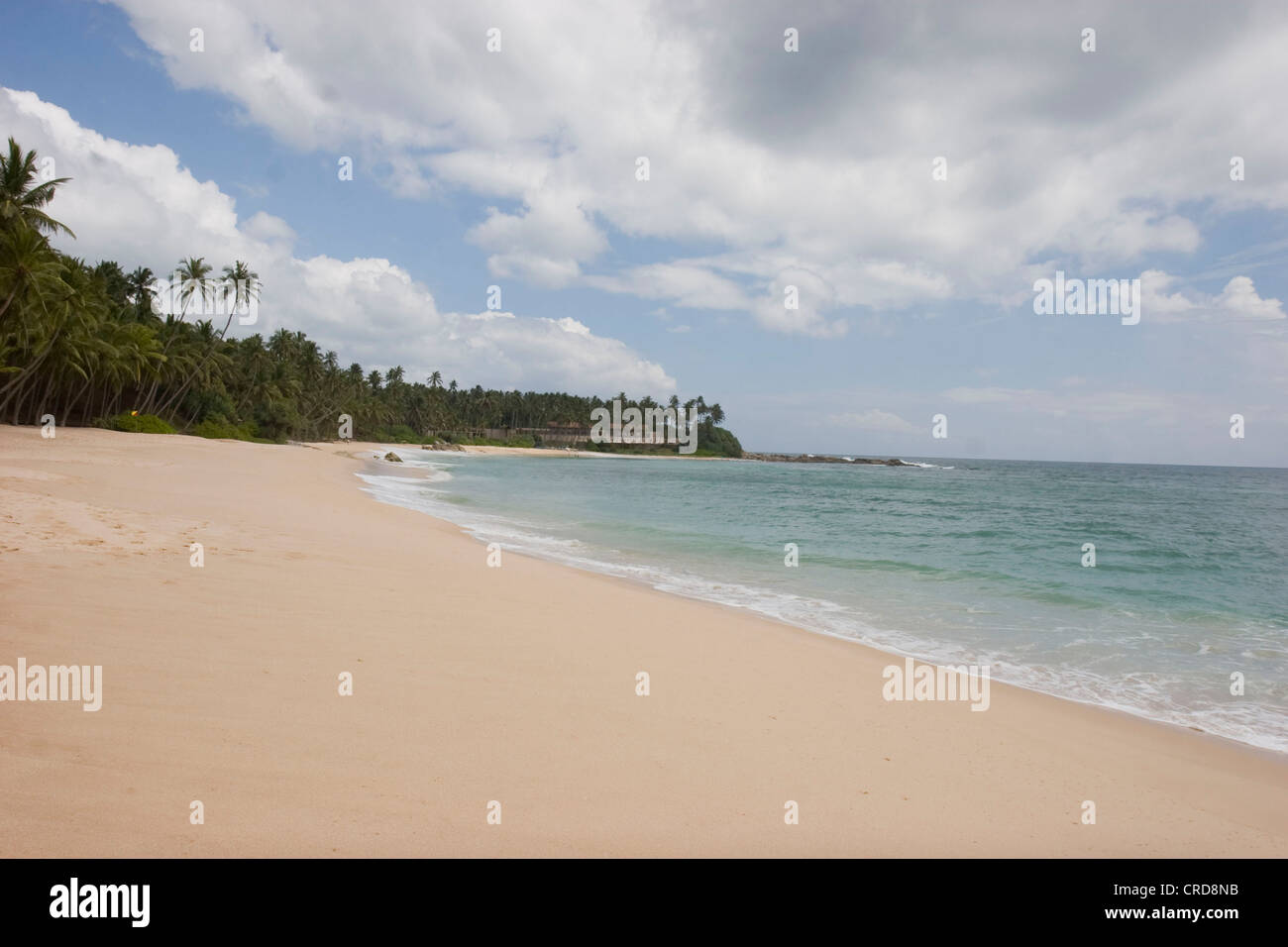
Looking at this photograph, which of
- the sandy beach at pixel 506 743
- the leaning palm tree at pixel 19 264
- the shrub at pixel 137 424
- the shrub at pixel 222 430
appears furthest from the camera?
the shrub at pixel 222 430

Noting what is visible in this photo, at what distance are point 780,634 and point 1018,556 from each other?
13.7 meters

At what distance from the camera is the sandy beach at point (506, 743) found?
10.3 feet

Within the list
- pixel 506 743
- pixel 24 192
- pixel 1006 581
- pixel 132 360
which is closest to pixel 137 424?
pixel 132 360

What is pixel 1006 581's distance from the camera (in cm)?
1497

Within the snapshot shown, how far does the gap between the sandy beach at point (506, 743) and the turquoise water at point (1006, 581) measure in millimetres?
1826

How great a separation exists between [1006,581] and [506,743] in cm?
1417

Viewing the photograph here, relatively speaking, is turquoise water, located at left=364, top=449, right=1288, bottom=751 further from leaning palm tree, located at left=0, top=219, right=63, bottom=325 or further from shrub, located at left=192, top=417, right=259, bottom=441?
shrub, located at left=192, top=417, right=259, bottom=441

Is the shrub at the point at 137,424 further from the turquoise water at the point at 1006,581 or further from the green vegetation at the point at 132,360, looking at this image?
the turquoise water at the point at 1006,581

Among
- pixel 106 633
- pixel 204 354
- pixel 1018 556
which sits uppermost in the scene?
pixel 204 354

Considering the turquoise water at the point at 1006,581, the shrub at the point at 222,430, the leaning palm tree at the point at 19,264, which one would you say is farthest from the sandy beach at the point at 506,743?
the shrub at the point at 222,430

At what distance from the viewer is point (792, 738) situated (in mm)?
4746

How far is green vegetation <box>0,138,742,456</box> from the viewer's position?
33438 mm
